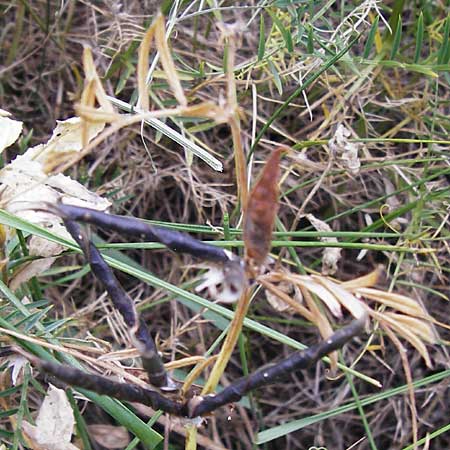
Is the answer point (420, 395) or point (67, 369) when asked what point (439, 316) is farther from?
point (67, 369)

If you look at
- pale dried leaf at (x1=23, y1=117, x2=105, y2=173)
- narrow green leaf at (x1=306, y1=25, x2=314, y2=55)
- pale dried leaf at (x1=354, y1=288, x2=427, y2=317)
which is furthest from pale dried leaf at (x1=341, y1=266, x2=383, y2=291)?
narrow green leaf at (x1=306, y1=25, x2=314, y2=55)

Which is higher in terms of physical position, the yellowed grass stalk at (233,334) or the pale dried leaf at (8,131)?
the pale dried leaf at (8,131)

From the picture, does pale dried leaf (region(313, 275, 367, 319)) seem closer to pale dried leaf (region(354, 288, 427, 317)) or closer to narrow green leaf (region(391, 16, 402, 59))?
pale dried leaf (region(354, 288, 427, 317))

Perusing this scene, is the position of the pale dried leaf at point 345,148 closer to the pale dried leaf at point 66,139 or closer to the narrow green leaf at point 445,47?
the narrow green leaf at point 445,47

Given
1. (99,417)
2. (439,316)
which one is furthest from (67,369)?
(439,316)

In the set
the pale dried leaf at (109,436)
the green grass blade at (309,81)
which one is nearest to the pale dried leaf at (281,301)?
the green grass blade at (309,81)

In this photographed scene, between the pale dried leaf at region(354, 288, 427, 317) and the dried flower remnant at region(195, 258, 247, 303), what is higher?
the dried flower remnant at region(195, 258, 247, 303)
